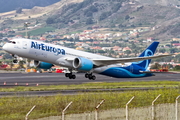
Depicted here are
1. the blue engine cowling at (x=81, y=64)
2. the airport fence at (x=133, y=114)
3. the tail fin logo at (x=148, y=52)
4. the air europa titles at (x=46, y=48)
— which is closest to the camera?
the airport fence at (x=133, y=114)

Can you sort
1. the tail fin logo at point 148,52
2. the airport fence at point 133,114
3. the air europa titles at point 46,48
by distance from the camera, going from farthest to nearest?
1. the tail fin logo at point 148,52
2. the air europa titles at point 46,48
3. the airport fence at point 133,114

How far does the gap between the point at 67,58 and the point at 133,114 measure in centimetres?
3553

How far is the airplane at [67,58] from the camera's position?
56906 millimetres

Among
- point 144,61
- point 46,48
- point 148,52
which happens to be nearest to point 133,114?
point 46,48

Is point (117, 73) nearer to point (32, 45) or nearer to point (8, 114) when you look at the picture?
point (32, 45)

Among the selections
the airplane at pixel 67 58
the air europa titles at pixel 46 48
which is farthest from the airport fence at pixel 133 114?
the air europa titles at pixel 46 48

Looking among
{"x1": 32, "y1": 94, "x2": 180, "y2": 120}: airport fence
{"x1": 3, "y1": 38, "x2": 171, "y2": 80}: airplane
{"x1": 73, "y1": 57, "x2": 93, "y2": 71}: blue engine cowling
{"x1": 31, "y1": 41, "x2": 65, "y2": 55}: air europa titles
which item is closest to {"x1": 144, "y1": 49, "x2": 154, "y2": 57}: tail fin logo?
{"x1": 3, "y1": 38, "x2": 171, "y2": 80}: airplane

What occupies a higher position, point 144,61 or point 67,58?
point 67,58

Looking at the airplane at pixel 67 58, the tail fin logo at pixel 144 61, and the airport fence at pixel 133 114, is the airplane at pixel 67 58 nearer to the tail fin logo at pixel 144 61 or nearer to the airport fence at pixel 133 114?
the tail fin logo at pixel 144 61

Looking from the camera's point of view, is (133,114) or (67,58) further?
(67,58)

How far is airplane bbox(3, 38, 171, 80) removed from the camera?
187 ft

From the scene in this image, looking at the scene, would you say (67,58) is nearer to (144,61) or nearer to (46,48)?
(46,48)

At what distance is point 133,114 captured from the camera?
25906 millimetres

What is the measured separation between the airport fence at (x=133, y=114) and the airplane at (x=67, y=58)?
31.3 meters
